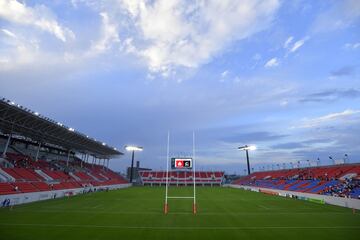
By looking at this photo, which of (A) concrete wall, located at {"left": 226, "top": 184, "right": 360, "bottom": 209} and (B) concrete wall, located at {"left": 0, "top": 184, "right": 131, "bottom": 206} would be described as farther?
(B) concrete wall, located at {"left": 0, "top": 184, "right": 131, "bottom": 206}

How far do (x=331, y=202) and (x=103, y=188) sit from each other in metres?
50.5

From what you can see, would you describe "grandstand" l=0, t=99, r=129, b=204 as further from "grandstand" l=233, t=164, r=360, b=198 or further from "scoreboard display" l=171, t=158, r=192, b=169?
"grandstand" l=233, t=164, r=360, b=198

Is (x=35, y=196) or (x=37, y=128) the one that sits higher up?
(x=37, y=128)

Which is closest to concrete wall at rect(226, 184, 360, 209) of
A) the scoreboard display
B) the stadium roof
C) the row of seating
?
the scoreboard display

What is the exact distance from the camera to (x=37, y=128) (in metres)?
46.5

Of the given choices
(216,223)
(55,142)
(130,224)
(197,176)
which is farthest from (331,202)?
(197,176)

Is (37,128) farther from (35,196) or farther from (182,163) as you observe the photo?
(182,163)

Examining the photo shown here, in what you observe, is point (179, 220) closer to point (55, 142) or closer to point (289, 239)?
point (289, 239)

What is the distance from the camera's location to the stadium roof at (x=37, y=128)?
37.2m

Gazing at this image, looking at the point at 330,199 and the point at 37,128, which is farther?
the point at 37,128

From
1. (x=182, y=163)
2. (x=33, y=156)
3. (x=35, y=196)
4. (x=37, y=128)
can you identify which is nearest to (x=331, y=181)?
(x=182, y=163)

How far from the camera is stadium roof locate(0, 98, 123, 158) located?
3725 cm

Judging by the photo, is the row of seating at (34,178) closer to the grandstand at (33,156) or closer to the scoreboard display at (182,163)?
the grandstand at (33,156)

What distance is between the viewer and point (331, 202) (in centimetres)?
3509
